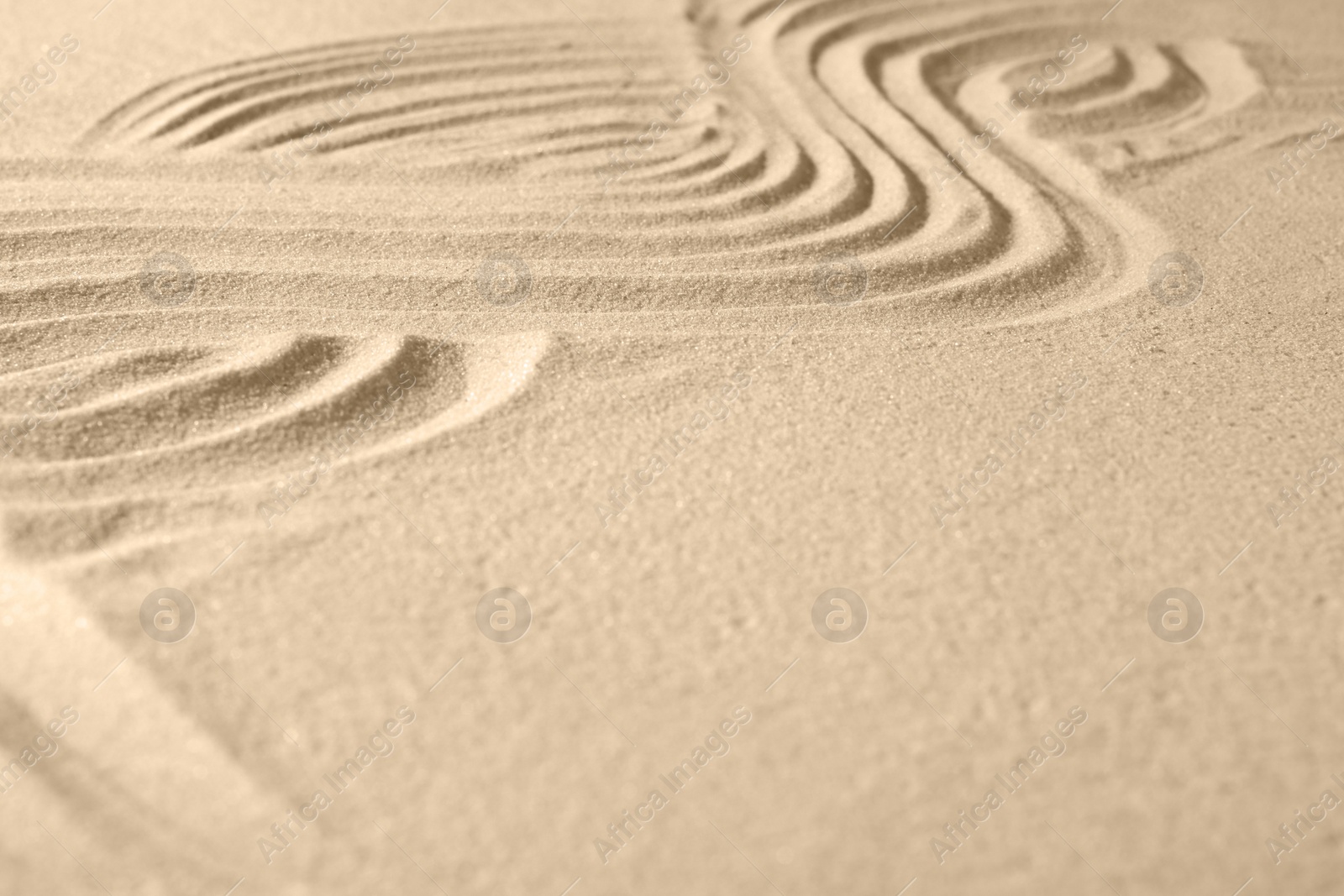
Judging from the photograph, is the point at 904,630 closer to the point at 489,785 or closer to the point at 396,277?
the point at 489,785

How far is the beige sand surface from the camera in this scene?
1321 mm

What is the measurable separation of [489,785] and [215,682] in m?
0.39

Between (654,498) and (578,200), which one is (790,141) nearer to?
(578,200)

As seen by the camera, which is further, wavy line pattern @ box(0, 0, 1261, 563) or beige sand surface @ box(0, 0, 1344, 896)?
wavy line pattern @ box(0, 0, 1261, 563)

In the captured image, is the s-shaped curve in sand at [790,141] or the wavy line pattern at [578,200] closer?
the wavy line pattern at [578,200]

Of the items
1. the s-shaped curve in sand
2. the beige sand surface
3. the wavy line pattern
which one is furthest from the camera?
the s-shaped curve in sand

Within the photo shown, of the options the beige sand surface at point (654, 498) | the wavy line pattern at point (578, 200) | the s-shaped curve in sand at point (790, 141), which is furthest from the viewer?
the s-shaped curve in sand at point (790, 141)

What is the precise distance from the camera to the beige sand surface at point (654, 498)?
1321 millimetres

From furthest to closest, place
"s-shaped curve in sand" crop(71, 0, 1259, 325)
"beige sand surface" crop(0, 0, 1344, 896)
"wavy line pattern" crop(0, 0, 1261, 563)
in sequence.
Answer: "s-shaped curve in sand" crop(71, 0, 1259, 325)
"wavy line pattern" crop(0, 0, 1261, 563)
"beige sand surface" crop(0, 0, 1344, 896)

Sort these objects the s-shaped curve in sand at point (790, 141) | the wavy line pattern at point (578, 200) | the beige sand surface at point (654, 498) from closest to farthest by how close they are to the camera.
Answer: the beige sand surface at point (654, 498), the wavy line pattern at point (578, 200), the s-shaped curve in sand at point (790, 141)

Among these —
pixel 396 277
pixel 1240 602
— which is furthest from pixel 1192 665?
pixel 396 277

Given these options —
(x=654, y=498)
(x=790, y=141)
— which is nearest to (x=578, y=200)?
(x=790, y=141)

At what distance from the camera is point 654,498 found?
5.60ft

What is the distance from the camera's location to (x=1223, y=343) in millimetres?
2070
